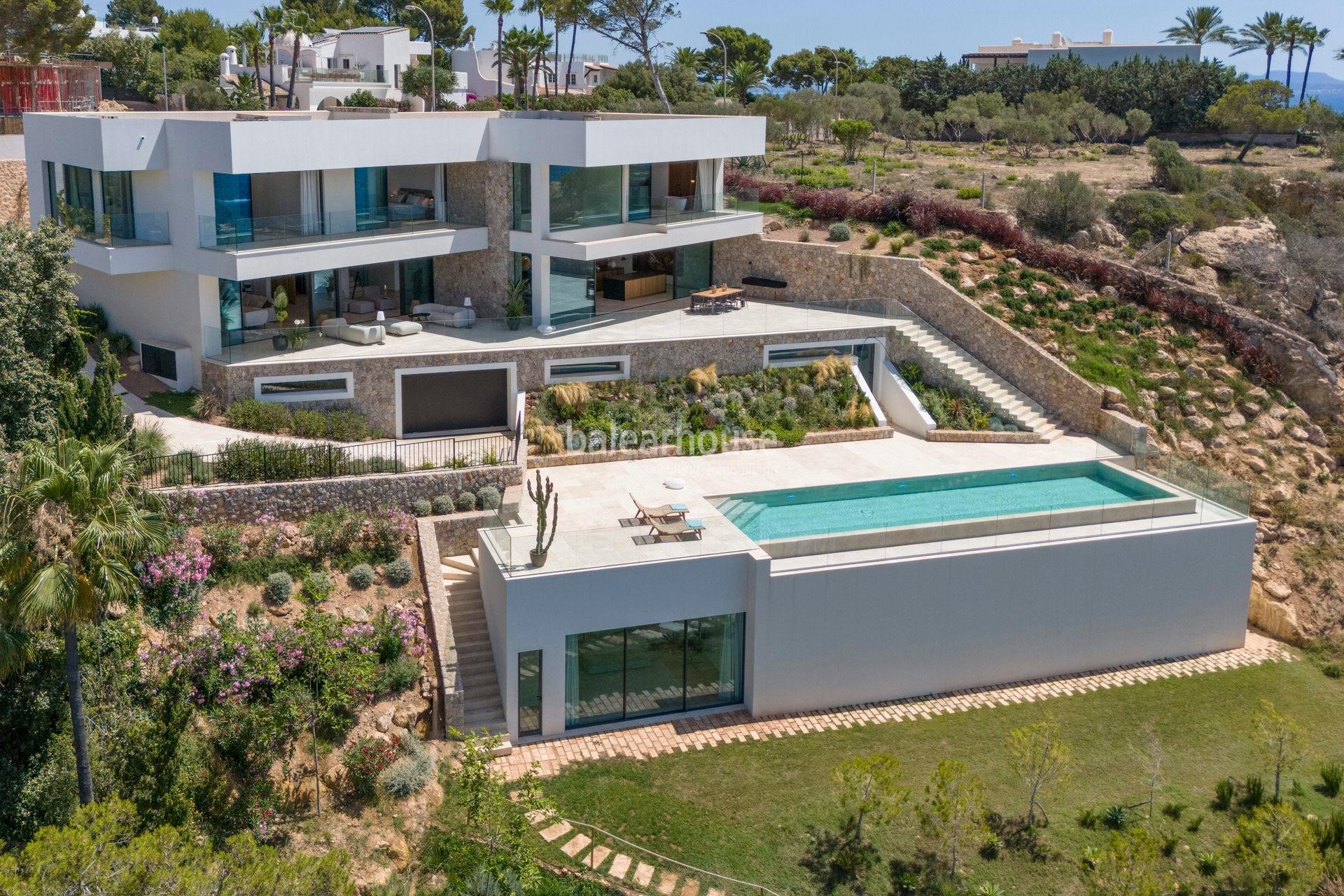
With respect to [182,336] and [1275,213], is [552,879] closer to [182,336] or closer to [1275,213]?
[182,336]

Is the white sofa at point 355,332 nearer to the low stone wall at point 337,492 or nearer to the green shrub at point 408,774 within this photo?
the low stone wall at point 337,492

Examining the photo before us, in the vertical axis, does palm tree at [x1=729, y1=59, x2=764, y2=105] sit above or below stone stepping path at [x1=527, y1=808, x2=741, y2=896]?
above

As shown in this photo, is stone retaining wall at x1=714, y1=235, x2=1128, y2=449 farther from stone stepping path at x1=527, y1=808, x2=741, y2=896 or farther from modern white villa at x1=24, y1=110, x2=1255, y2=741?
stone stepping path at x1=527, y1=808, x2=741, y2=896

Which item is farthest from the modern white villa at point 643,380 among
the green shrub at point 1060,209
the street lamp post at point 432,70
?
the street lamp post at point 432,70

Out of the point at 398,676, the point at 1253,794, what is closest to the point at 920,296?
the point at 1253,794

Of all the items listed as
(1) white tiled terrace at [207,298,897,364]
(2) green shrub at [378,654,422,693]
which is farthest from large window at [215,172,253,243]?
(2) green shrub at [378,654,422,693]

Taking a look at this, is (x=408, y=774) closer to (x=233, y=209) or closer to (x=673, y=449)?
(x=673, y=449)
